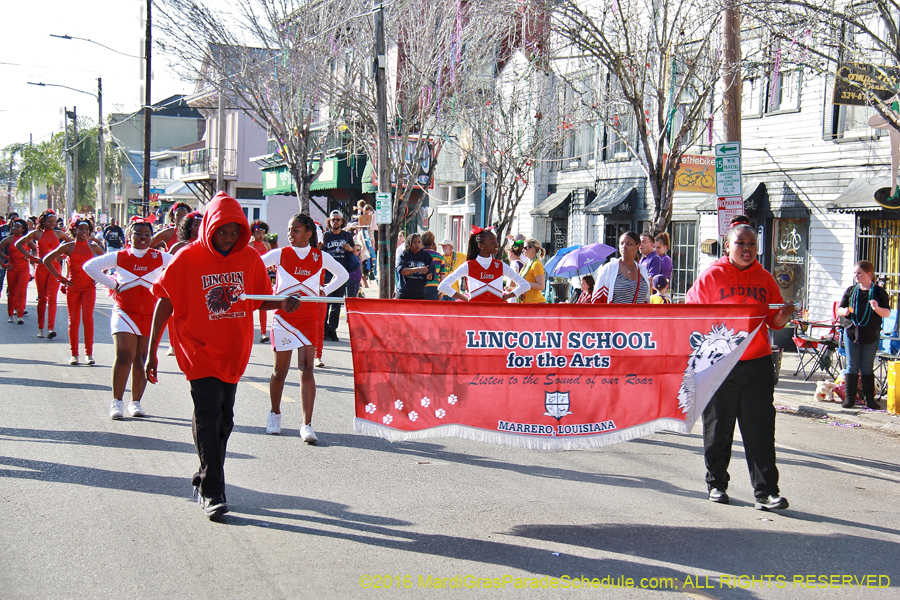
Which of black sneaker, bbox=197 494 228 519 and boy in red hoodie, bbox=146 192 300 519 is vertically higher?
boy in red hoodie, bbox=146 192 300 519

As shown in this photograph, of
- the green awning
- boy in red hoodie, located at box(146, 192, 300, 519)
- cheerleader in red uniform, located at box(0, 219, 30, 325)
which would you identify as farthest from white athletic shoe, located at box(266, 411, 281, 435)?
the green awning

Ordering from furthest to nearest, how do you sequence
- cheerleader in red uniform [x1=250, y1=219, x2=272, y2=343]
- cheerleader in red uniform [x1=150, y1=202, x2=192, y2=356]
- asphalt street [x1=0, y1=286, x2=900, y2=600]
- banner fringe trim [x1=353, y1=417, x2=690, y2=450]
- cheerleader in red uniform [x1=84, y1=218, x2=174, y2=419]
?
cheerleader in red uniform [x1=250, y1=219, x2=272, y2=343] < cheerleader in red uniform [x1=150, y1=202, x2=192, y2=356] < cheerleader in red uniform [x1=84, y1=218, x2=174, y2=419] < banner fringe trim [x1=353, y1=417, x2=690, y2=450] < asphalt street [x1=0, y1=286, x2=900, y2=600]

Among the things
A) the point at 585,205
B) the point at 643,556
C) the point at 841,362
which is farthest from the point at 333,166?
the point at 643,556

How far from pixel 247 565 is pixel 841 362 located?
32.8 feet

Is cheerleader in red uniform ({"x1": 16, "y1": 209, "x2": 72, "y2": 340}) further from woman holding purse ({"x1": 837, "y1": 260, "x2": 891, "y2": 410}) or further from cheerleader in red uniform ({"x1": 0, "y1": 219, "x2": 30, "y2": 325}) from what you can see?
woman holding purse ({"x1": 837, "y1": 260, "x2": 891, "y2": 410})

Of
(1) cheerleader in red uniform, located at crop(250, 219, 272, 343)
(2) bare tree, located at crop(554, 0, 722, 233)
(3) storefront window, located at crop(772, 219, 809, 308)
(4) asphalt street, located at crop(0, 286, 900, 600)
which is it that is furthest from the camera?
(3) storefront window, located at crop(772, 219, 809, 308)

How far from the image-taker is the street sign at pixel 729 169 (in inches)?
430

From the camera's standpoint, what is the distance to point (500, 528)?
5285mm

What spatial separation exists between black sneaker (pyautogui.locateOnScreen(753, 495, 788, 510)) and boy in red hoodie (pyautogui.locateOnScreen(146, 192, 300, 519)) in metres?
3.42

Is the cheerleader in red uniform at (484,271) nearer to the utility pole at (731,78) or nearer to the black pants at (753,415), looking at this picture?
the black pants at (753,415)

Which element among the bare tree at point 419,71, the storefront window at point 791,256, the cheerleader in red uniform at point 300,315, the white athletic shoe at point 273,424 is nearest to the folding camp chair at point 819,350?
the storefront window at point 791,256

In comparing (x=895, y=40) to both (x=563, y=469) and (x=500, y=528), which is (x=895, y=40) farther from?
(x=500, y=528)

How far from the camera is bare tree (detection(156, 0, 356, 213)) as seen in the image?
21.2 metres

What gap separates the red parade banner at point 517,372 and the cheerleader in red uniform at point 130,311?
3.48 m
